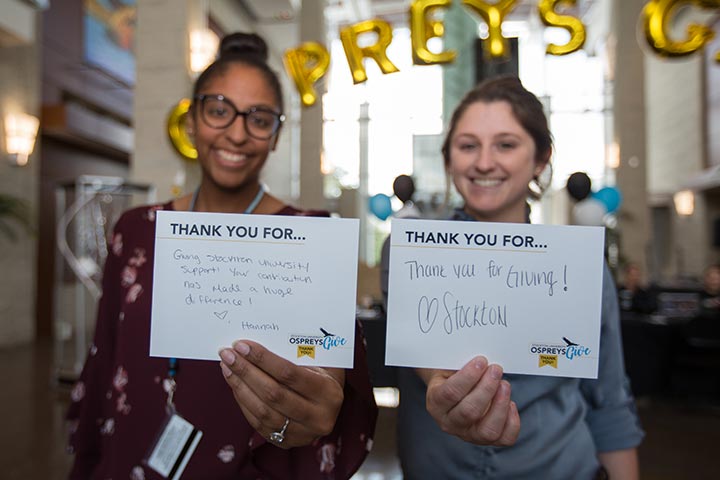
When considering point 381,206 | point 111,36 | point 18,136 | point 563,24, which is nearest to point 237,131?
point 563,24

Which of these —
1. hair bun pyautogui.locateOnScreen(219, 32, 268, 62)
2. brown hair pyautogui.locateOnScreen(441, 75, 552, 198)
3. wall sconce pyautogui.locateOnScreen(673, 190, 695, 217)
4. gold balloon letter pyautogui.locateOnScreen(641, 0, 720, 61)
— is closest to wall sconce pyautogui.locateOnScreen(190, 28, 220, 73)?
gold balloon letter pyautogui.locateOnScreen(641, 0, 720, 61)

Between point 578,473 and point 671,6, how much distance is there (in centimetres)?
355

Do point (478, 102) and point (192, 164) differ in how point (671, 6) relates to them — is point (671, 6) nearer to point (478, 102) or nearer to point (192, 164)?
point (478, 102)

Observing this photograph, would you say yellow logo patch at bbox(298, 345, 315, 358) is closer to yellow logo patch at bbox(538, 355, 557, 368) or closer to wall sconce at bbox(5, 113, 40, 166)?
yellow logo patch at bbox(538, 355, 557, 368)

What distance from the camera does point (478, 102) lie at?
82 centimetres

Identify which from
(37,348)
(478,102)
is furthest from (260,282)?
(37,348)

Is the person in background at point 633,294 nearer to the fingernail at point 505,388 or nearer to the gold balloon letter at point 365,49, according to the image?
the gold balloon letter at point 365,49

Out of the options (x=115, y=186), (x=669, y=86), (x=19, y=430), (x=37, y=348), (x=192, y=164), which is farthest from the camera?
(x=669, y=86)

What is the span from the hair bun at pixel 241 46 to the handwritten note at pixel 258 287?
413 mm

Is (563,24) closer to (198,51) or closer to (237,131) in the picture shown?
(237,131)

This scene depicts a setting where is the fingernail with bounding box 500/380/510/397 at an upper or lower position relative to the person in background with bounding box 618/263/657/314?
upper

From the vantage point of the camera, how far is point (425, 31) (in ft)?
11.3

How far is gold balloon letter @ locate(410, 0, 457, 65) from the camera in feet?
11.1

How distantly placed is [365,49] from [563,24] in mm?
1311
